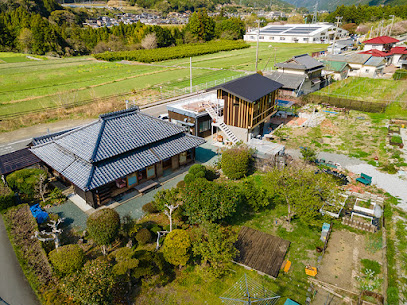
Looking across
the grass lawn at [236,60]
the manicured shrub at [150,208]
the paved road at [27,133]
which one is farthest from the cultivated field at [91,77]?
the manicured shrub at [150,208]

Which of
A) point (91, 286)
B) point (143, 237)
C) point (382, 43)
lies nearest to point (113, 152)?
point (143, 237)

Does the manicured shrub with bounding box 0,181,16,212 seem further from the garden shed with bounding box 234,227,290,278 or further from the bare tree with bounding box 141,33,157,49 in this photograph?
the bare tree with bounding box 141,33,157,49

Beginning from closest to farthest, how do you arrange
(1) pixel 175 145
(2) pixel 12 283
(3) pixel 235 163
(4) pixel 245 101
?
(2) pixel 12 283 < (3) pixel 235 163 < (1) pixel 175 145 < (4) pixel 245 101

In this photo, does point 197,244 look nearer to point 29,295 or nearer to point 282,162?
point 29,295

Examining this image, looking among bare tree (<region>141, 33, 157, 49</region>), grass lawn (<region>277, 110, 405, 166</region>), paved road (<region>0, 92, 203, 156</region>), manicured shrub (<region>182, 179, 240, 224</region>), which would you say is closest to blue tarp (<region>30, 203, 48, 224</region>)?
manicured shrub (<region>182, 179, 240, 224</region>)

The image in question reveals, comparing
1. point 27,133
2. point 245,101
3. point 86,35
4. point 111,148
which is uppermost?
point 86,35

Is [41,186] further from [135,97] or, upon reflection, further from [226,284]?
[135,97]

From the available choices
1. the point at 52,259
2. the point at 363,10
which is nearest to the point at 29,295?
the point at 52,259
